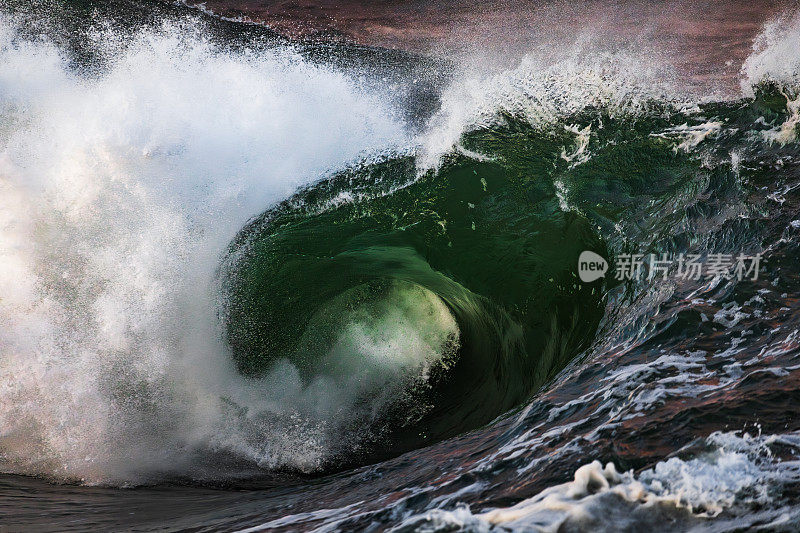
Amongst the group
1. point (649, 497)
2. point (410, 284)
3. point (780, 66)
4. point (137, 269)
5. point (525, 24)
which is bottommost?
point (649, 497)

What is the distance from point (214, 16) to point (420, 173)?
9.38 ft

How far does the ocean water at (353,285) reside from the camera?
173cm

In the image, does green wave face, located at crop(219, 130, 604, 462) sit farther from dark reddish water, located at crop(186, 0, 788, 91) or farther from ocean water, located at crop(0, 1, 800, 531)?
dark reddish water, located at crop(186, 0, 788, 91)

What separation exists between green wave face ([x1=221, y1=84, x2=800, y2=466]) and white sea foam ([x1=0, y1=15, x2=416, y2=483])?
15cm

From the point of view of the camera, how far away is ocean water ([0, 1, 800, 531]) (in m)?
1.73

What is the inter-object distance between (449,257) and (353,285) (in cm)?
50

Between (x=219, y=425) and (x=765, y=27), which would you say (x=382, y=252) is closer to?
(x=219, y=425)

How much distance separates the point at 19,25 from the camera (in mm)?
4117

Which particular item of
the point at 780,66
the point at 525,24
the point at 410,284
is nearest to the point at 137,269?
the point at 410,284

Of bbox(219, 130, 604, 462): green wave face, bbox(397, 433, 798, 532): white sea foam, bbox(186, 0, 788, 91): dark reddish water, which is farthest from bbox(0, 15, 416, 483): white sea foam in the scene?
bbox(186, 0, 788, 91): dark reddish water

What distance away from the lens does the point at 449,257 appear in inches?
104

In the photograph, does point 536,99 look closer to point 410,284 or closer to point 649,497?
point 410,284

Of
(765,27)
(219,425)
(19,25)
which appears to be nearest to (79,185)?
(219,425)

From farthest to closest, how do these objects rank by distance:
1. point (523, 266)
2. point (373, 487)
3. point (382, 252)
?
point (382, 252)
point (523, 266)
point (373, 487)
